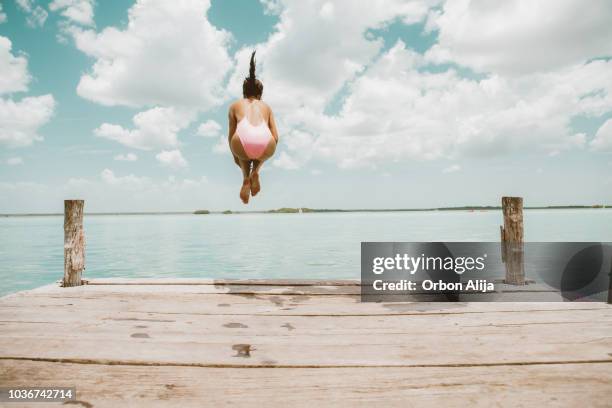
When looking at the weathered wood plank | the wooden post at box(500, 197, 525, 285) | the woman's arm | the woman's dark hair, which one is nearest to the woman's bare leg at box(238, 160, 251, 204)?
the woman's arm

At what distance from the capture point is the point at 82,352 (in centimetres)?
253

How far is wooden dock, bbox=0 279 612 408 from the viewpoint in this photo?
6.43ft

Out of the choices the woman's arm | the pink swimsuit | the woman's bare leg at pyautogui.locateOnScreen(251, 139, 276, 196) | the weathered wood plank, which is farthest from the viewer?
the woman's arm

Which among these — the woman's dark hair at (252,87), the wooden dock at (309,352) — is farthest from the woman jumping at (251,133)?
the wooden dock at (309,352)

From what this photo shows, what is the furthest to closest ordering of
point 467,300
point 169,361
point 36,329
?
point 467,300 → point 36,329 → point 169,361

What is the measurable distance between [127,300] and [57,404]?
2351 mm

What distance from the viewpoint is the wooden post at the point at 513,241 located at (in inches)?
191

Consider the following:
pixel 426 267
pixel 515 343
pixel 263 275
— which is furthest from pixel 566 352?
pixel 263 275

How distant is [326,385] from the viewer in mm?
2045

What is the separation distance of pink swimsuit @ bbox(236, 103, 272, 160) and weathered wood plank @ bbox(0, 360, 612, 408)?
2.64 m

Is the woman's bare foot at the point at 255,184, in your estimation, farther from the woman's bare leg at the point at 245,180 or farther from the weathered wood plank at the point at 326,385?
the weathered wood plank at the point at 326,385

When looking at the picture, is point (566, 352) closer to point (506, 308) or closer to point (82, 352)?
point (506, 308)

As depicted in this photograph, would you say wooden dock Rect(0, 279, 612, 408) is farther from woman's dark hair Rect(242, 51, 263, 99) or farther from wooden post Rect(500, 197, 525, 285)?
woman's dark hair Rect(242, 51, 263, 99)

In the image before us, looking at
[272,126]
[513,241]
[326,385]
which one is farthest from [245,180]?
[513,241]
